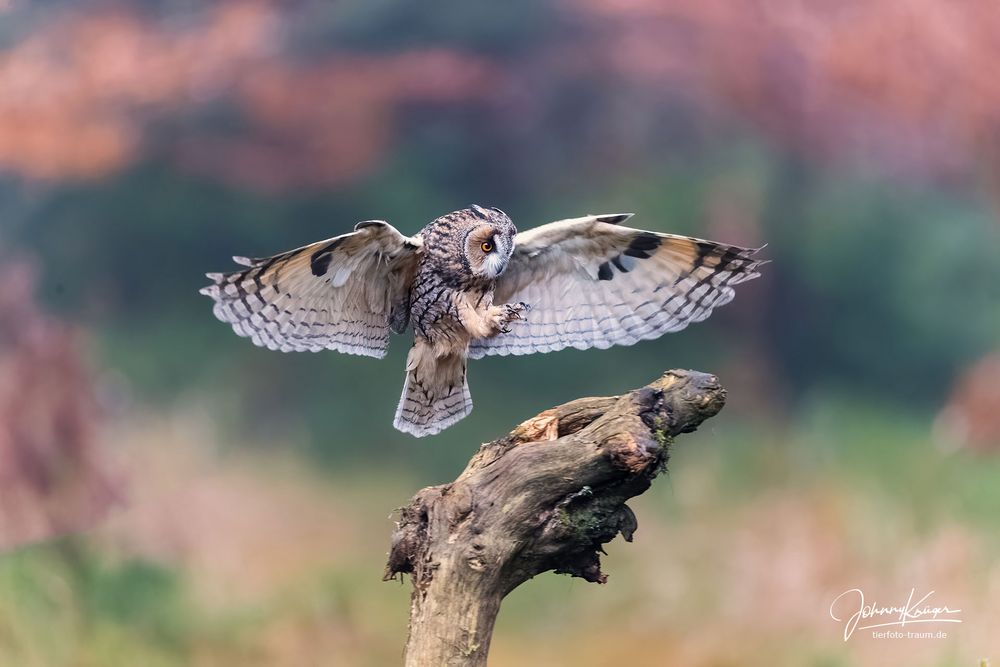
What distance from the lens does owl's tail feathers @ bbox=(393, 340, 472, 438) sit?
2.46 m

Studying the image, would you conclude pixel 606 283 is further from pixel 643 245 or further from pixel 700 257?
pixel 700 257

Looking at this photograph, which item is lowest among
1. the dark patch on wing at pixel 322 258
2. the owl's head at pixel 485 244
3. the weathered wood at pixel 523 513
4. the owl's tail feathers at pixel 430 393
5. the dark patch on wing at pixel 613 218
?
the weathered wood at pixel 523 513

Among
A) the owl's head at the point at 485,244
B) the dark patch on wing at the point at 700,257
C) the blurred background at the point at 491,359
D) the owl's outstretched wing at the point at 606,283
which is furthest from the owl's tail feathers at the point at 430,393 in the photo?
the blurred background at the point at 491,359

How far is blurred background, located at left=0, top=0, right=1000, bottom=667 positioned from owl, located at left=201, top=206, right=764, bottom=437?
0.94 meters

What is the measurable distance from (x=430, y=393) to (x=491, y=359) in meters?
0.94

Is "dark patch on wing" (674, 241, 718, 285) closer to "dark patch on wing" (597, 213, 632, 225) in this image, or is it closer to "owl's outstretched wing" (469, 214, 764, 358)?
"owl's outstretched wing" (469, 214, 764, 358)

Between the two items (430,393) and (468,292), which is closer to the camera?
(468,292)

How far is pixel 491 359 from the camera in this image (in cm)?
345

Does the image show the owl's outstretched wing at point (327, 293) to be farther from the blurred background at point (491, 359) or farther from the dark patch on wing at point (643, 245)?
the blurred background at point (491, 359)

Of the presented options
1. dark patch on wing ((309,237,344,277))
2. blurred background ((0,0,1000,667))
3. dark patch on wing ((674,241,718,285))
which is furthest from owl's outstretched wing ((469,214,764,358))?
blurred background ((0,0,1000,667))

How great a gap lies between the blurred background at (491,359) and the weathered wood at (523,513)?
1.35 meters

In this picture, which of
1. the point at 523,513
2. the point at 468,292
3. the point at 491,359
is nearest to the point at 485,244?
the point at 468,292

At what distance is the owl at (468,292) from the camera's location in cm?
217

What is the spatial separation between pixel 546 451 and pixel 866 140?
7.27 ft
